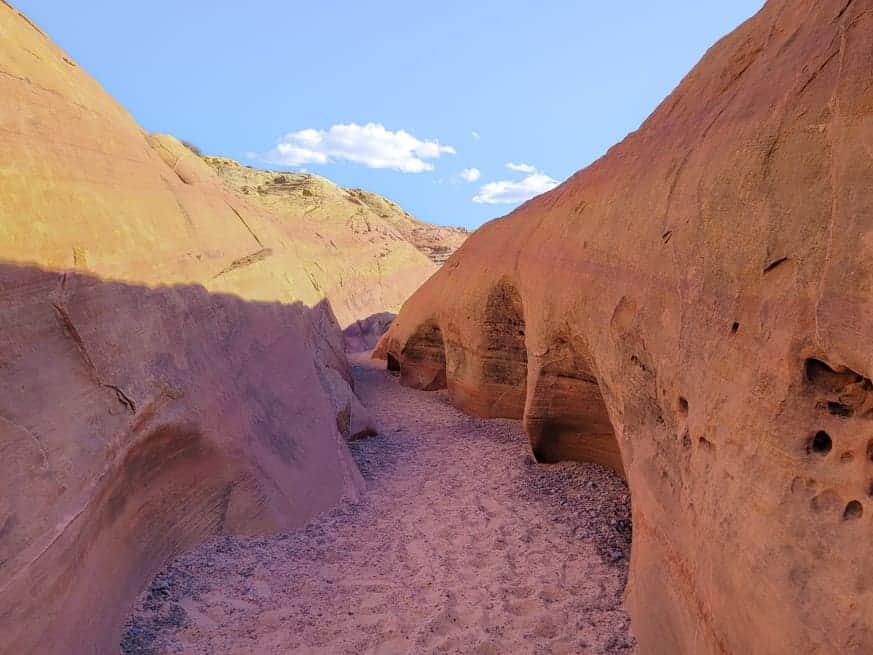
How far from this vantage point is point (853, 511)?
1790 millimetres

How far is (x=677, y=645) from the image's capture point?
2.44 meters

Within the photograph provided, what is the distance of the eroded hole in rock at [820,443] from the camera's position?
192cm

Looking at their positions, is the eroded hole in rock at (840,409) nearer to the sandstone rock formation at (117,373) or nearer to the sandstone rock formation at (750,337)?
the sandstone rock formation at (750,337)

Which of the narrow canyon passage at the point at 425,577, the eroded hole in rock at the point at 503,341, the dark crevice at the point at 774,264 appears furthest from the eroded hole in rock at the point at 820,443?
the eroded hole in rock at the point at 503,341

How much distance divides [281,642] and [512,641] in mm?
1085

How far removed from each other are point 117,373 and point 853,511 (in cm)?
320

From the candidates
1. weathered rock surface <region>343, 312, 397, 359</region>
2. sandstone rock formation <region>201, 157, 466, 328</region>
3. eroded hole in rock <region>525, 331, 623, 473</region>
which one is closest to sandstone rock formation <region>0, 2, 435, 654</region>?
eroded hole in rock <region>525, 331, 623, 473</region>

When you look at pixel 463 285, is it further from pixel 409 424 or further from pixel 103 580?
pixel 103 580

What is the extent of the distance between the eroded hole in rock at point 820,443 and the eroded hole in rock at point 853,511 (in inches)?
6.9

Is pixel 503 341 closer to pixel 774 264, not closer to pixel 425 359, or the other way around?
pixel 425 359

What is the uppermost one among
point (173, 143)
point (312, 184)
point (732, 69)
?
point (312, 184)

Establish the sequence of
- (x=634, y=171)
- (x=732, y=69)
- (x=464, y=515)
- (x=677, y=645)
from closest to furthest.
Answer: (x=677, y=645) < (x=732, y=69) < (x=634, y=171) < (x=464, y=515)

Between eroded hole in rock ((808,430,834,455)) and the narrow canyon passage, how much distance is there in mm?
1357

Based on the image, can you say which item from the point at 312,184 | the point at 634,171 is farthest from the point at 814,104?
the point at 312,184
